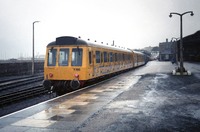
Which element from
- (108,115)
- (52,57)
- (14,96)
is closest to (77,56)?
(52,57)

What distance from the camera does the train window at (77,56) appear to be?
1523cm

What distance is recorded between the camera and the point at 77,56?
602 inches

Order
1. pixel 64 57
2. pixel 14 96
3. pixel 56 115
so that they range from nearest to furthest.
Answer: pixel 56 115
pixel 64 57
pixel 14 96

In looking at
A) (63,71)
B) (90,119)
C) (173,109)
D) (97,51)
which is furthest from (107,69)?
(90,119)

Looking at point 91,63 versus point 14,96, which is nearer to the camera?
point 91,63

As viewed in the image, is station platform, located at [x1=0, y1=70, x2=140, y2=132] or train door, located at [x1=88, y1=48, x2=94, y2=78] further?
train door, located at [x1=88, y1=48, x2=94, y2=78]

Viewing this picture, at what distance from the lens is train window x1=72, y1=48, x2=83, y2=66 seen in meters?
15.2

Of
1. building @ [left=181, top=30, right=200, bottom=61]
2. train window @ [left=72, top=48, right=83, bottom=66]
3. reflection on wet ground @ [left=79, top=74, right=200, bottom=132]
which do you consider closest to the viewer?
reflection on wet ground @ [left=79, top=74, right=200, bottom=132]

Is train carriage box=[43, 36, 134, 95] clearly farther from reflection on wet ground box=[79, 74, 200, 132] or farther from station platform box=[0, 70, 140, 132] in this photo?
reflection on wet ground box=[79, 74, 200, 132]

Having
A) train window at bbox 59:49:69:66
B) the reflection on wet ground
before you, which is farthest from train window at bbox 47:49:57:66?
the reflection on wet ground

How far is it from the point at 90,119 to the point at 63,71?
24.8 feet

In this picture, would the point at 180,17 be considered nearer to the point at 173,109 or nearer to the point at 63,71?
the point at 63,71

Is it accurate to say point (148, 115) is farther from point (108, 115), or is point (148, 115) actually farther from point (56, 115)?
point (56, 115)

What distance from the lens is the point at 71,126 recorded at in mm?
7332
